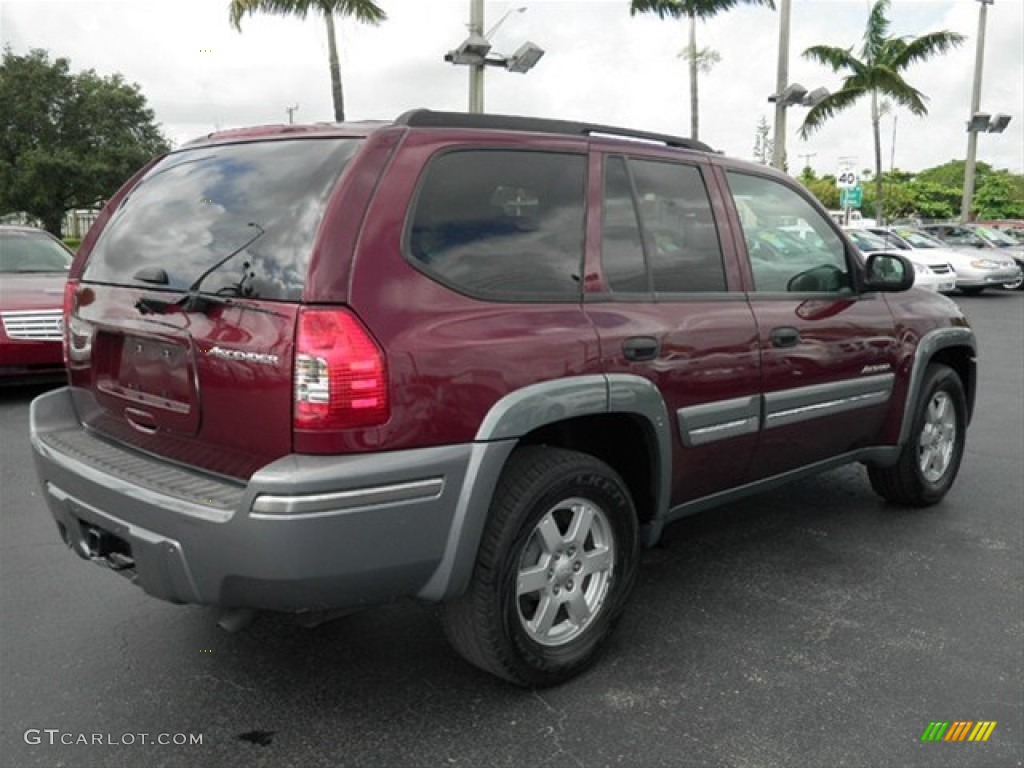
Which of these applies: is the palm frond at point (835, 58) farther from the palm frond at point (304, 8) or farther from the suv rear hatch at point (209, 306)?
the suv rear hatch at point (209, 306)

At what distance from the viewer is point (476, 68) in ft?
45.5

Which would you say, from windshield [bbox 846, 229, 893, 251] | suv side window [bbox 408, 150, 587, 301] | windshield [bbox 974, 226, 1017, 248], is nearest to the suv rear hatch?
suv side window [bbox 408, 150, 587, 301]

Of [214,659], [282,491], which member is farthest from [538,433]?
[214,659]

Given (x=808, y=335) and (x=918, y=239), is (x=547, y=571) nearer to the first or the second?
(x=808, y=335)

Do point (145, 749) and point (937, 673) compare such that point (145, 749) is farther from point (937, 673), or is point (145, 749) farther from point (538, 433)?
point (937, 673)

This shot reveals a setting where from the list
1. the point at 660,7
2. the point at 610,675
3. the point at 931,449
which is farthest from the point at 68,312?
the point at 660,7

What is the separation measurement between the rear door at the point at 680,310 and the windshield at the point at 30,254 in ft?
22.6

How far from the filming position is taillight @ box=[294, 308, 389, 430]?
2348mm

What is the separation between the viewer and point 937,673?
3.07m

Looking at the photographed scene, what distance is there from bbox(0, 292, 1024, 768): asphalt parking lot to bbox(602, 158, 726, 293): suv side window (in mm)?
1314

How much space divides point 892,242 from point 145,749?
20.7 m

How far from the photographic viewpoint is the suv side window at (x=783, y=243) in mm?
3709

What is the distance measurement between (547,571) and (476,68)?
484 inches

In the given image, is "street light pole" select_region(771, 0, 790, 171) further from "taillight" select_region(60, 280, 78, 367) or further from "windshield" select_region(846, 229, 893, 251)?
"taillight" select_region(60, 280, 78, 367)
